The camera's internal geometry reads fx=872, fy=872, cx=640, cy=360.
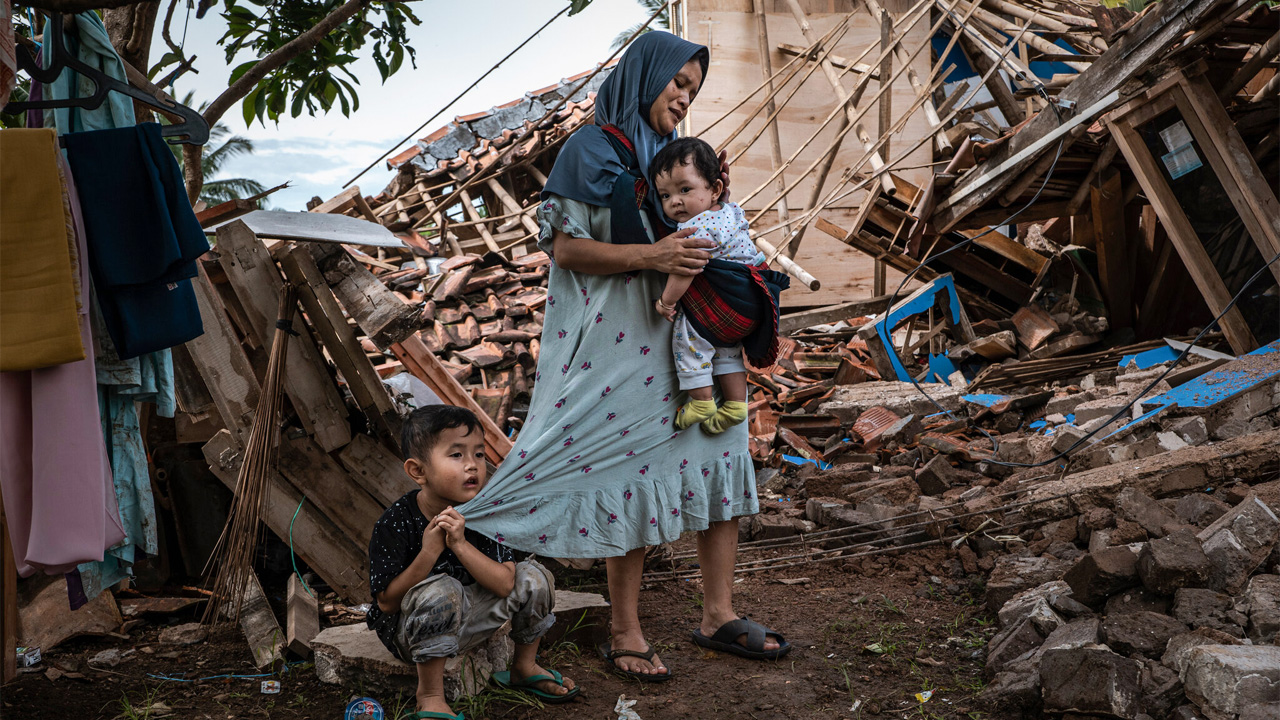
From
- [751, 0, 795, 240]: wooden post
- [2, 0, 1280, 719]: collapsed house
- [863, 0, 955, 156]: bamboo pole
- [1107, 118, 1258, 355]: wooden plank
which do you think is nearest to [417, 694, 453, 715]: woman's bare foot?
[2, 0, 1280, 719]: collapsed house

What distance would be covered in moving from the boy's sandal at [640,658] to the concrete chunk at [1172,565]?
151 cm

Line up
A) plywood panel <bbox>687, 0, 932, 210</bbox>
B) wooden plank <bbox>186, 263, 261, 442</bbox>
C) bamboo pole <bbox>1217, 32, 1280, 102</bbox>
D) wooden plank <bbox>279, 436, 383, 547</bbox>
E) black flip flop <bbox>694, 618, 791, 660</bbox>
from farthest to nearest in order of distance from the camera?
plywood panel <bbox>687, 0, 932, 210</bbox>, bamboo pole <bbox>1217, 32, 1280, 102</bbox>, wooden plank <bbox>279, 436, 383, 547</bbox>, wooden plank <bbox>186, 263, 261, 442</bbox>, black flip flop <bbox>694, 618, 791, 660</bbox>

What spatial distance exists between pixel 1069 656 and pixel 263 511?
2.81m

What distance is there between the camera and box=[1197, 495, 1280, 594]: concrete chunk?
8.67 feet

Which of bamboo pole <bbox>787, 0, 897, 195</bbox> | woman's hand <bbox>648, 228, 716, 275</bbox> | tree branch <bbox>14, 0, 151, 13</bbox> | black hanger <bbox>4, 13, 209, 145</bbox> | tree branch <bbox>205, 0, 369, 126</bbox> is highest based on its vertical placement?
bamboo pole <bbox>787, 0, 897, 195</bbox>

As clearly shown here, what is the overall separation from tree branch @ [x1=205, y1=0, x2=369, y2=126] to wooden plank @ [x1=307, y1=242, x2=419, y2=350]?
22.9 inches

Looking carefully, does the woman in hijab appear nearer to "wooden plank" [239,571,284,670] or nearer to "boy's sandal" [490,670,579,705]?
"boy's sandal" [490,670,579,705]

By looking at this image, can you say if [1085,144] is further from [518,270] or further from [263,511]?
[518,270]

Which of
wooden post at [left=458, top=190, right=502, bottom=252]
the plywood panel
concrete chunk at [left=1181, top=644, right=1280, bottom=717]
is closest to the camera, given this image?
concrete chunk at [left=1181, top=644, right=1280, bottom=717]

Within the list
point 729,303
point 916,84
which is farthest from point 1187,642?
point 916,84

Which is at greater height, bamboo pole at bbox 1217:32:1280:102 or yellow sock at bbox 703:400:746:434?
bamboo pole at bbox 1217:32:1280:102

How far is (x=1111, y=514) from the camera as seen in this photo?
343cm

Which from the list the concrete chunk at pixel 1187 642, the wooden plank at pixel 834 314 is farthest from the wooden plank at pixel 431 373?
the wooden plank at pixel 834 314

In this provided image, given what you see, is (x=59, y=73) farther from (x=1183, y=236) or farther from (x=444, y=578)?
(x=1183, y=236)
